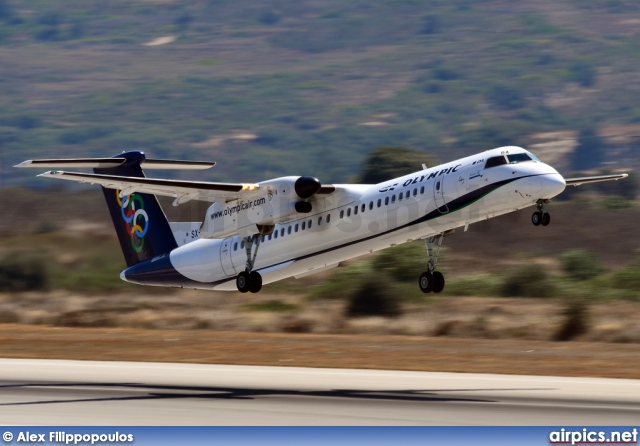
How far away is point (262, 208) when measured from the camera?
26.9m

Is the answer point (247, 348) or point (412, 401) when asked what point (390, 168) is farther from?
point (412, 401)

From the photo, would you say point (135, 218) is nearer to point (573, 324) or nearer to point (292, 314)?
point (292, 314)

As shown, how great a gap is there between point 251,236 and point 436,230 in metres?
5.57

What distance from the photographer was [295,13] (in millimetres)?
195875

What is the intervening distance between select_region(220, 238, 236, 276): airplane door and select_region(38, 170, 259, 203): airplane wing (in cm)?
215

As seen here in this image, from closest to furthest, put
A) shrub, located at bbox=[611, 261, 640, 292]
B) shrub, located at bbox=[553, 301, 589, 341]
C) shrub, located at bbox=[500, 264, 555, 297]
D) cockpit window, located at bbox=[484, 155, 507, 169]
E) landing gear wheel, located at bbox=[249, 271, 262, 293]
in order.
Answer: cockpit window, located at bbox=[484, 155, 507, 169], landing gear wheel, located at bbox=[249, 271, 262, 293], shrub, located at bbox=[553, 301, 589, 341], shrub, located at bbox=[500, 264, 555, 297], shrub, located at bbox=[611, 261, 640, 292]

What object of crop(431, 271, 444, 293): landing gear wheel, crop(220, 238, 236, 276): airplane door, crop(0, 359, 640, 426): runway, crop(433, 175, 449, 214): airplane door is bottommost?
crop(0, 359, 640, 426): runway

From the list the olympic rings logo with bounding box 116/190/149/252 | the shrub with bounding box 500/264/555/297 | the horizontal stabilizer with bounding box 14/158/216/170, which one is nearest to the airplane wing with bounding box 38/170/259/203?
the horizontal stabilizer with bounding box 14/158/216/170

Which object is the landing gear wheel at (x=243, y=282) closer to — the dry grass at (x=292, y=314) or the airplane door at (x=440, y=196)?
the airplane door at (x=440, y=196)

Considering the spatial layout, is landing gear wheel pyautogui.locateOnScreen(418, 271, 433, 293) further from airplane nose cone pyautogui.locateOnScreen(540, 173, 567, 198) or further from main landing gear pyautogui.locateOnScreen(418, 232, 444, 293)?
airplane nose cone pyautogui.locateOnScreen(540, 173, 567, 198)

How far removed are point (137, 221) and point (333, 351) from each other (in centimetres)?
767

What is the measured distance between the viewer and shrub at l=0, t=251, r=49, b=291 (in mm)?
43406

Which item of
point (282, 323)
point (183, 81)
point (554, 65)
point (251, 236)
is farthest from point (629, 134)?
point (251, 236)

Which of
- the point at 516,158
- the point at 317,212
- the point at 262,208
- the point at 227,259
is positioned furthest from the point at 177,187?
the point at 516,158
